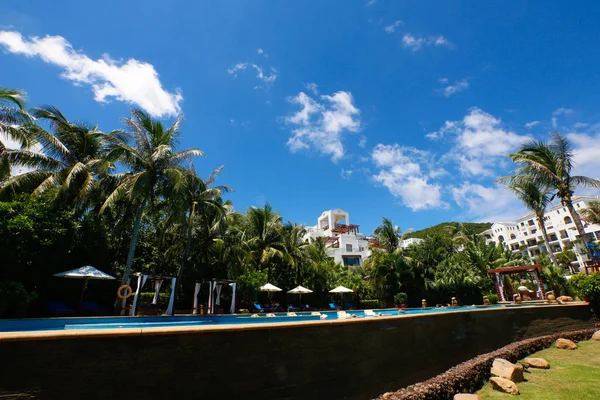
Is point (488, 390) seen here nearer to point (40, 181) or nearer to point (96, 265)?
point (96, 265)

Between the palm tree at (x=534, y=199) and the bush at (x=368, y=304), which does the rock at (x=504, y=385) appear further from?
the palm tree at (x=534, y=199)

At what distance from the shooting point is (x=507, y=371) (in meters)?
6.67

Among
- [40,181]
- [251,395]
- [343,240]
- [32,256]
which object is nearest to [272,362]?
[251,395]

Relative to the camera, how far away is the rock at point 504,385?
611cm

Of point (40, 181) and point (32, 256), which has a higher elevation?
point (40, 181)

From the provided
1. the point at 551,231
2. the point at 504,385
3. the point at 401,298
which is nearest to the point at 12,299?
the point at 504,385

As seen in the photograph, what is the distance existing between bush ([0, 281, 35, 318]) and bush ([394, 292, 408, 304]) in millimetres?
21736

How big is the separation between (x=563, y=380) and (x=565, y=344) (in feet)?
13.0

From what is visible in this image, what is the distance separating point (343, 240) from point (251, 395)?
1805 inches

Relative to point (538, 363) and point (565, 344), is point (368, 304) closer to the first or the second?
point (565, 344)

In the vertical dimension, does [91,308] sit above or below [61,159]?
below

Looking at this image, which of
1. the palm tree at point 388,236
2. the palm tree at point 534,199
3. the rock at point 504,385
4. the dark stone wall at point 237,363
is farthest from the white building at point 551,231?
the dark stone wall at point 237,363

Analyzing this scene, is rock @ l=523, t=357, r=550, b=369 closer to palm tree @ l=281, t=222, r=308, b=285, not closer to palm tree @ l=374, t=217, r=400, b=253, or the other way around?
palm tree @ l=281, t=222, r=308, b=285

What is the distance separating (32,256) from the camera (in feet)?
39.5
